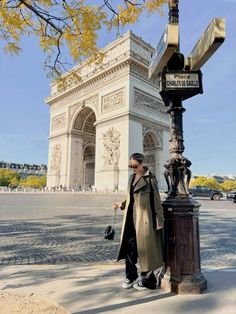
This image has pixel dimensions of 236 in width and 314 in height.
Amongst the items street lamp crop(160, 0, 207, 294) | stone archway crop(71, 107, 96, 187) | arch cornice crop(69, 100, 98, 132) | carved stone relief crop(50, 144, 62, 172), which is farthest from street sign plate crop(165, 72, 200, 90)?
carved stone relief crop(50, 144, 62, 172)

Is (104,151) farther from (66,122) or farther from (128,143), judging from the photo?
(66,122)

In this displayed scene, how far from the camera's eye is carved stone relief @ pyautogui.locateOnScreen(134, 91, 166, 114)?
3378 centimetres

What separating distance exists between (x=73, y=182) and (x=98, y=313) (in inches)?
1489

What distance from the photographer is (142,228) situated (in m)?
2.96

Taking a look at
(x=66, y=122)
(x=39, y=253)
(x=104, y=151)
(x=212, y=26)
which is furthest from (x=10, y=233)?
(x=66, y=122)

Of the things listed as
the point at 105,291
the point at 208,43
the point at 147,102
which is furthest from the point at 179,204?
the point at 147,102

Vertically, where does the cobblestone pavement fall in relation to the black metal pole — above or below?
below

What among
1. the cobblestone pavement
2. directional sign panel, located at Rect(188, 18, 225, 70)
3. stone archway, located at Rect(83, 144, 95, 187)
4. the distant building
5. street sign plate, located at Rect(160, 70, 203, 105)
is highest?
the distant building

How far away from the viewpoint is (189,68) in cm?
332

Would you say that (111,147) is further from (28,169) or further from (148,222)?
(28,169)

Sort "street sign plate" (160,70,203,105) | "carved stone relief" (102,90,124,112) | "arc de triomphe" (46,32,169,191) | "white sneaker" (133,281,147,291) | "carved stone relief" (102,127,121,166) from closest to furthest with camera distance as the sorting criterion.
Answer: 1. "white sneaker" (133,281,147,291)
2. "street sign plate" (160,70,203,105)
3. "arc de triomphe" (46,32,169,191)
4. "carved stone relief" (102,127,121,166)
5. "carved stone relief" (102,90,124,112)

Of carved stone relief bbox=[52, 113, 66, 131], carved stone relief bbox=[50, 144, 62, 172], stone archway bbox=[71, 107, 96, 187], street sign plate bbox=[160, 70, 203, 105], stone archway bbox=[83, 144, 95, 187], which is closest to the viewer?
street sign plate bbox=[160, 70, 203, 105]

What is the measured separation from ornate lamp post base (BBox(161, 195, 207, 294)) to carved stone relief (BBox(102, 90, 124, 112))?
30.8m

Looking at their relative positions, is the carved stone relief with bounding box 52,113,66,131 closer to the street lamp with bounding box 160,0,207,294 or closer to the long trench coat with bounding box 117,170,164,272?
the street lamp with bounding box 160,0,207,294
